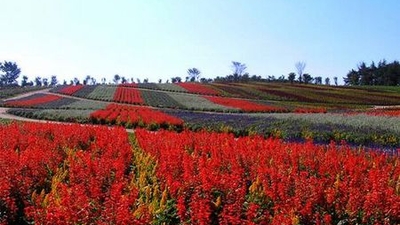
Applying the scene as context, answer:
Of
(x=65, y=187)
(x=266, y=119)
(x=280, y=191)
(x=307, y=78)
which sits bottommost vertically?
(x=266, y=119)

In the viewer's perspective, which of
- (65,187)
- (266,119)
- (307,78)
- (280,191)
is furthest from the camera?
(307,78)

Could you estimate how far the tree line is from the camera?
318 ft

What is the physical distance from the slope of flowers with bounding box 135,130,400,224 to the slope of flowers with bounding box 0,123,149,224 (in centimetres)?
75

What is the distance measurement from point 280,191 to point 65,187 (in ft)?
9.32

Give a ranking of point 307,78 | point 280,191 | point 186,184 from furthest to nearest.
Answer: point 307,78, point 186,184, point 280,191

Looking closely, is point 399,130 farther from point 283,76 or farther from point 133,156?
point 283,76

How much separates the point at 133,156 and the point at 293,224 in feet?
19.3

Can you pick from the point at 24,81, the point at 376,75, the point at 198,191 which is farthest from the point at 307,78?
the point at 198,191

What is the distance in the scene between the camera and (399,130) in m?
18.6

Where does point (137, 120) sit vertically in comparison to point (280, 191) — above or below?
below

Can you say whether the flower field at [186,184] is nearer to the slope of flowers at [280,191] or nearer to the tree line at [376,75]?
the slope of flowers at [280,191]

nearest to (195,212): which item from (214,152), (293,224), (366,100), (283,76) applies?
(293,224)

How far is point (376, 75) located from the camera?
101875 mm

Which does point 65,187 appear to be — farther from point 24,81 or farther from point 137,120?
point 24,81
